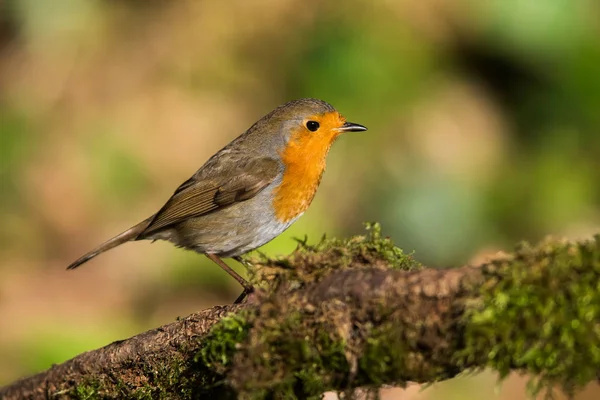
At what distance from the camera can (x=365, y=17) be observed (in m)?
7.24

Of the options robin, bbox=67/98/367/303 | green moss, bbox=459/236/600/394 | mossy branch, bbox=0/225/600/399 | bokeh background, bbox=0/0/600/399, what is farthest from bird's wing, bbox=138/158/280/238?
green moss, bbox=459/236/600/394

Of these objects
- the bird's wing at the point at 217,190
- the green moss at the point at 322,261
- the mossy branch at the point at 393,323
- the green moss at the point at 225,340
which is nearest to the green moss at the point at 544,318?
the mossy branch at the point at 393,323

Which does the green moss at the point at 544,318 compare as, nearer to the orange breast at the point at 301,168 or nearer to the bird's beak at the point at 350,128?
the orange breast at the point at 301,168

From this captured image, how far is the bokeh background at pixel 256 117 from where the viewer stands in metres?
6.09

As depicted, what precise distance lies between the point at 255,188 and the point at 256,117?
11.3 feet

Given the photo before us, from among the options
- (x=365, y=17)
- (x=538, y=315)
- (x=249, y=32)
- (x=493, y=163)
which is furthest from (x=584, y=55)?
(x=538, y=315)

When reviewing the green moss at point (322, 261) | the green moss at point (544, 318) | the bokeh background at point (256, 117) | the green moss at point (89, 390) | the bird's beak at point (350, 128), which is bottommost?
the green moss at point (544, 318)

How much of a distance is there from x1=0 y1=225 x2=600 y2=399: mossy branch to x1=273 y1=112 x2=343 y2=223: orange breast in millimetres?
1546

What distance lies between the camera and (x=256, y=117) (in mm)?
7652

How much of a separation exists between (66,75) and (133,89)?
66cm

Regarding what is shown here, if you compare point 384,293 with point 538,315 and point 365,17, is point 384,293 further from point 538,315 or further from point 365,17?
point 365,17

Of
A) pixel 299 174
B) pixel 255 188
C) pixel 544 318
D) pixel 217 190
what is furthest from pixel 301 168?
pixel 544 318

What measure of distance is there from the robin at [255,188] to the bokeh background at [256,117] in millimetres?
1438

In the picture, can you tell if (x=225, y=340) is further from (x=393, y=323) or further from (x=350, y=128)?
Result: (x=350, y=128)
